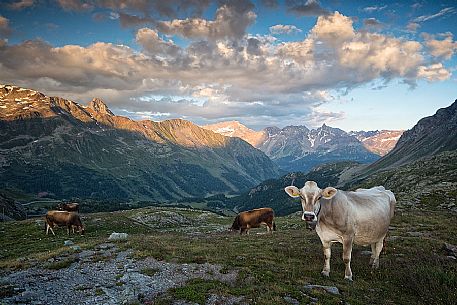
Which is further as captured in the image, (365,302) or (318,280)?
(318,280)

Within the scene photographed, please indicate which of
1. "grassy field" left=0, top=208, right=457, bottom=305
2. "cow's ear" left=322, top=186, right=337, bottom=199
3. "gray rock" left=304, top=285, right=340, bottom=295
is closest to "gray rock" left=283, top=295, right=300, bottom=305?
"grassy field" left=0, top=208, right=457, bottom=305

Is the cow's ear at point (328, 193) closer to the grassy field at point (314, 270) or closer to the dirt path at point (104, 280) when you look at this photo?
the grassy field at point (314, 270)

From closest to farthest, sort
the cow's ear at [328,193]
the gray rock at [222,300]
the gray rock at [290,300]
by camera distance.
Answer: the gray rock at [222,300] < the gray rock at [290,300] < the cow's ear at [328,193]

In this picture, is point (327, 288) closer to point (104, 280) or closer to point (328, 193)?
point (328, 193)

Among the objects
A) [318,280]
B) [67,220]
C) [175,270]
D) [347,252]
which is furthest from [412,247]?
[67,220]

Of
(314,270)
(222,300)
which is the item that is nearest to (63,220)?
(222,300)

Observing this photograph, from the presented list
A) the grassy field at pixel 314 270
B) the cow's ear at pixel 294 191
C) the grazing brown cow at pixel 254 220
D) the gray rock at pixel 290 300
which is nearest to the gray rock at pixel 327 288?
the grassy field at pixel 314 270

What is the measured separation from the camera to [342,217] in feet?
52.8

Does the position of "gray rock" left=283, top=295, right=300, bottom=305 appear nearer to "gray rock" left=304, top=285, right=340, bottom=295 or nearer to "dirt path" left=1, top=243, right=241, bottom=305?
"gray rock" left=304, top=285, right=340, bottom=295

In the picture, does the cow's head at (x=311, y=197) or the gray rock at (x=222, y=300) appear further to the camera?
the cow's head at (x=311, y=197)

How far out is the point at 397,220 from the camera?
3569cm

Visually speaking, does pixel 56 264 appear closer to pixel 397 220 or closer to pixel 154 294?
pixel 154 294

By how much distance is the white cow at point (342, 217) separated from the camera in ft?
49.4

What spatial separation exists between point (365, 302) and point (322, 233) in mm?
3953
